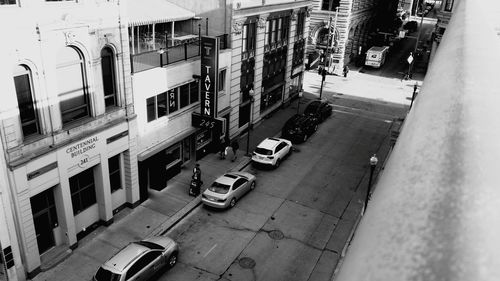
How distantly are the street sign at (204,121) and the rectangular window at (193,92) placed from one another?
0.98 metres

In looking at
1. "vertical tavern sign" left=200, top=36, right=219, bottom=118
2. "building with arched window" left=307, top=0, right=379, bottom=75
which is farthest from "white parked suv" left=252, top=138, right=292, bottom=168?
"building with arched window" left=307, top=0, right=379, bottom=75

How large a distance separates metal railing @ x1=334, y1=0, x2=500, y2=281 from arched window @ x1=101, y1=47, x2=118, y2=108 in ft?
64.8

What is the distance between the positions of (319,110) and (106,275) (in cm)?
2675

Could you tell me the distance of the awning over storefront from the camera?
25.1 meters

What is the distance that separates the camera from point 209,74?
88.4 ft

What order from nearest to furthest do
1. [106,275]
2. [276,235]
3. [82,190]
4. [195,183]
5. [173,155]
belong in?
[106,275] < [82,190] < [276,235] < [195,183] < [173,155]

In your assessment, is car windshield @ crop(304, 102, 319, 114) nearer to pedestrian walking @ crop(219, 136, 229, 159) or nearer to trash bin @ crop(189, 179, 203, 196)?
pedestrian walking @ crop(219, 136, 229, 159)

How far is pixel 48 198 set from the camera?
1870 centimetres

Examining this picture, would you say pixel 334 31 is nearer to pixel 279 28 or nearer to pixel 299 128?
pixel 279 28

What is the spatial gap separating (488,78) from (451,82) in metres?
0.21

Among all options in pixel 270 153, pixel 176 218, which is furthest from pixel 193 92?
pixel 176 218

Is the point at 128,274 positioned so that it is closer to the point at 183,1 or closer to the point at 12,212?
the point at 12,212

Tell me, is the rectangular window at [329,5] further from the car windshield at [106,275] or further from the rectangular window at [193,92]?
the car windshield at [106,275]

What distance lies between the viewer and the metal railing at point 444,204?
122 cm
